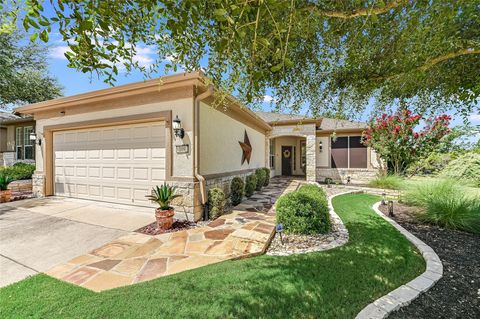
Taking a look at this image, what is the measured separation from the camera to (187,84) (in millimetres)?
5367

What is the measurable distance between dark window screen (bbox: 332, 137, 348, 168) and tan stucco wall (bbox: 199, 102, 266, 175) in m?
6.67

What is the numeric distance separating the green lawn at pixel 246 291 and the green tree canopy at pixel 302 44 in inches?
94.4

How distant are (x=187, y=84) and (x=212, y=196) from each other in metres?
3.06

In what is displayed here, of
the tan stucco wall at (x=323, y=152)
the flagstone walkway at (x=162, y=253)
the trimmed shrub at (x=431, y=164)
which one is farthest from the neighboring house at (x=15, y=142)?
the trimmed shrub at (x=431, y=164)

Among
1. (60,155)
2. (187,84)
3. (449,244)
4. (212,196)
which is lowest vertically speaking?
(449,244)

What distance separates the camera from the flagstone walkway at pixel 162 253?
309 centimetres

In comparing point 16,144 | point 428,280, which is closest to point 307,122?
point 428,280

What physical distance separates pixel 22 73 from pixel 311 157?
18.5 metres

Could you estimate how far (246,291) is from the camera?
2.69 meters

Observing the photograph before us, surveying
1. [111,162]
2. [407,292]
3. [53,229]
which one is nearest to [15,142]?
[111,162]

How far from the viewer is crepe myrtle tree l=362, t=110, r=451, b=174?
10547mm

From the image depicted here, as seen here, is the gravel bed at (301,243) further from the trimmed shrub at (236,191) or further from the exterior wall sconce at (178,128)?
the exterior wall sconce at (178,128)

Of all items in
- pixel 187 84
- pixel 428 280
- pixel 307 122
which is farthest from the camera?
pixel 307 122

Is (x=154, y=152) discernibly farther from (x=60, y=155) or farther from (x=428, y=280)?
(x=428, y=280)
